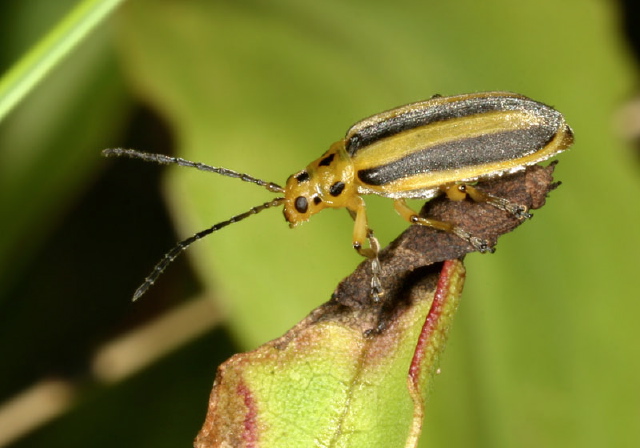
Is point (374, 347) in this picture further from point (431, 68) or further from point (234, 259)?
point (431, 68)

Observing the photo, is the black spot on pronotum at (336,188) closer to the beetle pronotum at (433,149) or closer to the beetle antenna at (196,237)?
the beetle pronotum at (433,149)

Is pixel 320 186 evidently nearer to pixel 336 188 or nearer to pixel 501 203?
pixel 336 188

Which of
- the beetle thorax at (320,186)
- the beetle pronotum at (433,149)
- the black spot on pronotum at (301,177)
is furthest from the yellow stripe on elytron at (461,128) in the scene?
the black spot on pronotum at (301,177)

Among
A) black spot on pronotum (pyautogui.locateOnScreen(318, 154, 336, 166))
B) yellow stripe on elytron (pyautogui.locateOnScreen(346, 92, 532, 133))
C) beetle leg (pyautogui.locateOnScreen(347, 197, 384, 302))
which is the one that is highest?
yellow stripe on elytron (pyautogui.locateOnScreen(346, 92, 532, 133))

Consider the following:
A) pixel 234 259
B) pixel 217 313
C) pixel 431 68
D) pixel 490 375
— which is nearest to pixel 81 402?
pixel 217 313

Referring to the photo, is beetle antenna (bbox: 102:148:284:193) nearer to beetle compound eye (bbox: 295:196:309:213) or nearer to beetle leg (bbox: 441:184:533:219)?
beetle compound eye (bbox: 295:196:309:213)

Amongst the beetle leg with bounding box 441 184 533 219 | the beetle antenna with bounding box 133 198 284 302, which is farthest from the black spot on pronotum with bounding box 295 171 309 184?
the beetle leg with bounding box 441 184 533 219

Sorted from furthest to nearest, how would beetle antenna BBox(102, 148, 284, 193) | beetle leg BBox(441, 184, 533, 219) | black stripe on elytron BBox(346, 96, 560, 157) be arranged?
beetle antenna BBox(102, 148, 284, 193) < black stripe on elytron BBox(346, 96, 560, 157) < beetle leg BBox(441, 184, 533, 219)
